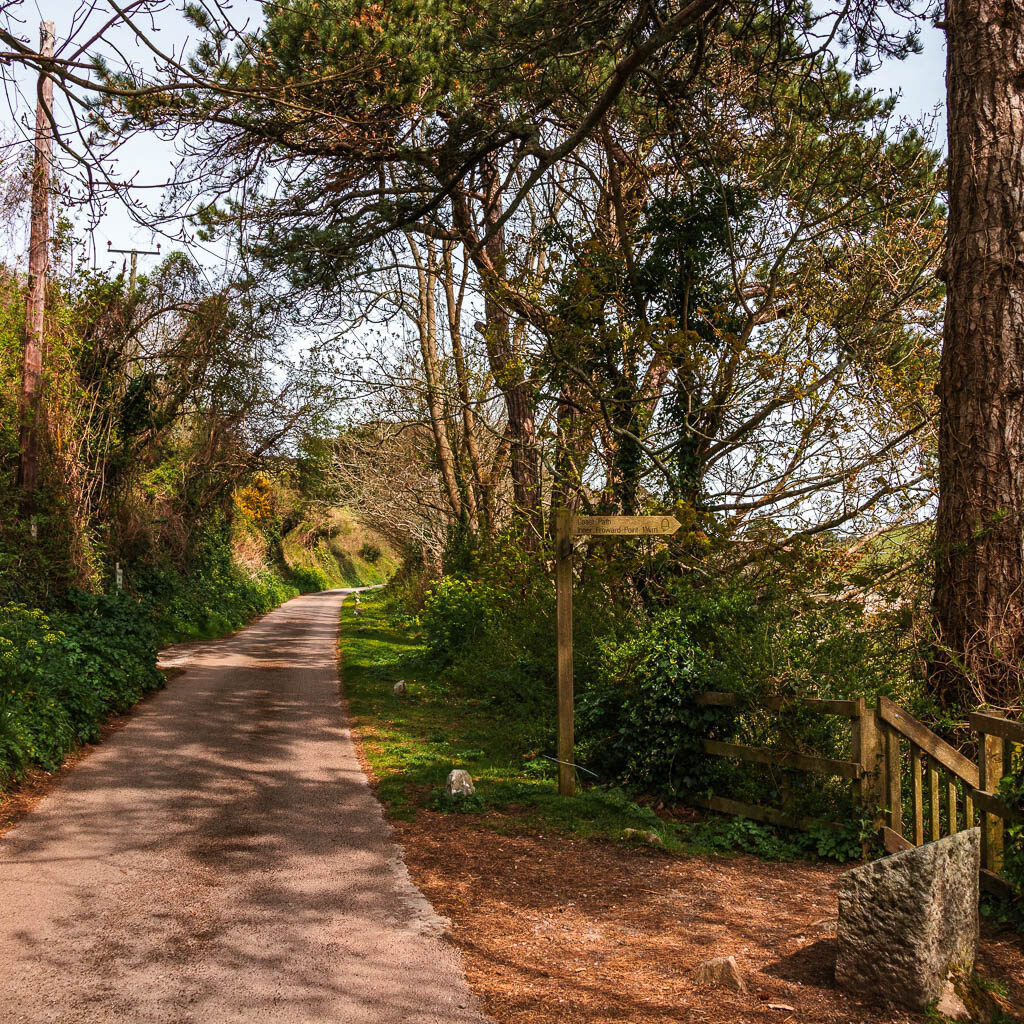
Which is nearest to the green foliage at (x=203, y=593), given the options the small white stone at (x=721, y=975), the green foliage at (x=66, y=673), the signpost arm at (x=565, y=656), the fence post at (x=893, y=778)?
the green foliage at (x=66, y=673)

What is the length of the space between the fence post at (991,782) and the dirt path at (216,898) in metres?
3.47

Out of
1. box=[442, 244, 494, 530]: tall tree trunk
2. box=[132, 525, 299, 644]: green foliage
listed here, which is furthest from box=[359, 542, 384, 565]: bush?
box=[442, 244, 494, 530]: tall tree trunk

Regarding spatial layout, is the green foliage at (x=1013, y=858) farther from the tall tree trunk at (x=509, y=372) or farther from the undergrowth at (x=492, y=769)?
the tall tree trunk at (x=509, y=372)

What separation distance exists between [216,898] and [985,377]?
21.5ft

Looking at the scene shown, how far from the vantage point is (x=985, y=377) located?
6.50 meters

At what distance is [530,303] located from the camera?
11.0 m

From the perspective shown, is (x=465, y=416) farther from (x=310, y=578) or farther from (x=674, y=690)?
(x=310, y=578)

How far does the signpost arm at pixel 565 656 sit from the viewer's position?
8164 mm

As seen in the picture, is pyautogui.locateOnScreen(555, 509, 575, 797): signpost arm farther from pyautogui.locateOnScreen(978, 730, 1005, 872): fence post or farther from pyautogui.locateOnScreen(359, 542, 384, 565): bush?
pyautogui.locateOnScreen(359, 542, 384, 565): bush

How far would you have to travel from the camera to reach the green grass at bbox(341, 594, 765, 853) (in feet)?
24.4

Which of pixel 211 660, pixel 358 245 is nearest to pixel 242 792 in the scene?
pixel 358 245

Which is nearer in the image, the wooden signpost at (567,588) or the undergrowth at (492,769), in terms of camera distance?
the undergrowth at (492,769)

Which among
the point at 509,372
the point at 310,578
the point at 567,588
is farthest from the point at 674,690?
the point at 310,578

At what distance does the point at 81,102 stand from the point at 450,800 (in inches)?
241
